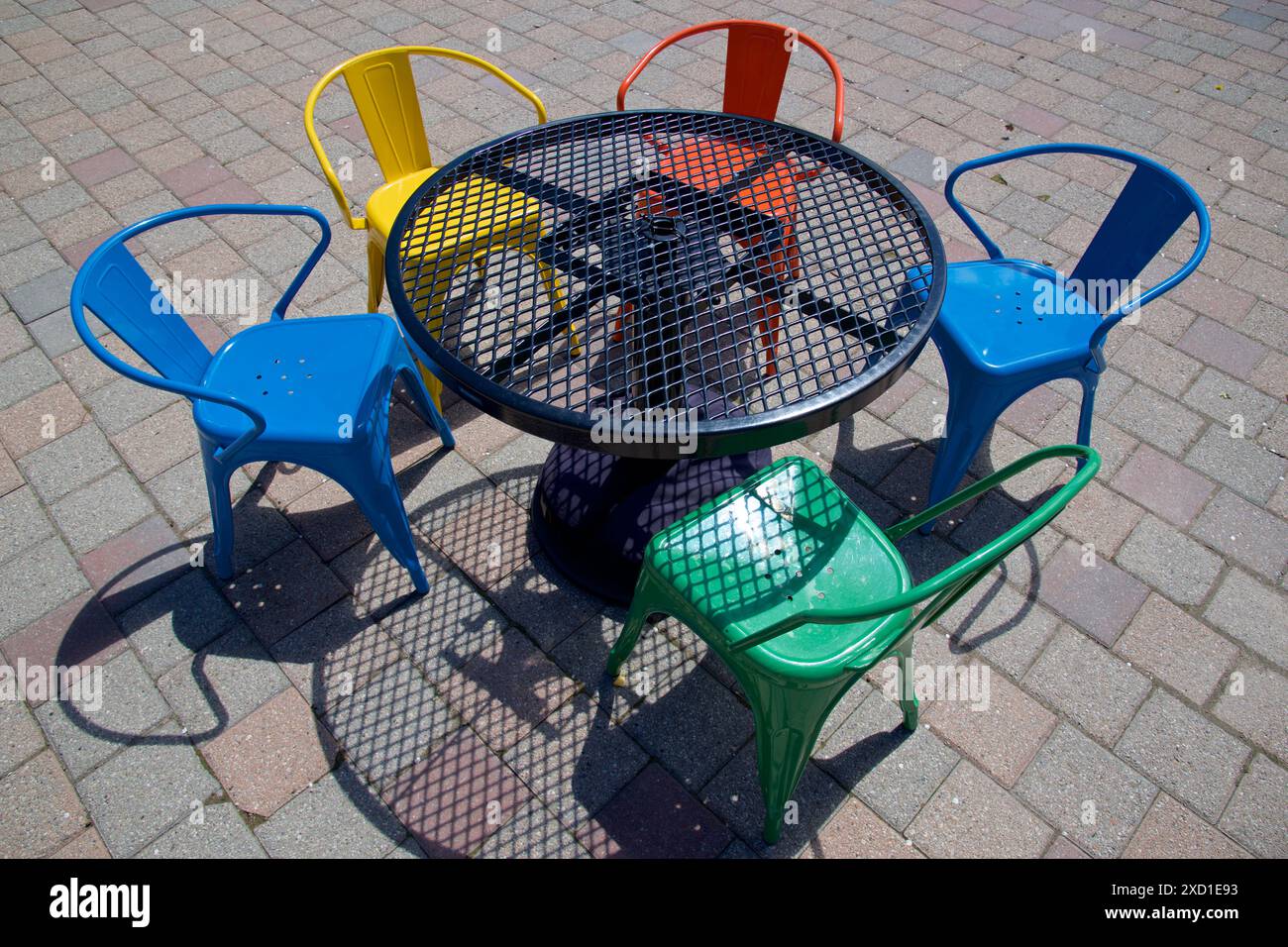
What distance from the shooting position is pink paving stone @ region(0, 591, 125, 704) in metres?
2.54

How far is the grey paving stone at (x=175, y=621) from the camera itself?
101 inches

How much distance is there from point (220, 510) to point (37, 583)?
0.75m

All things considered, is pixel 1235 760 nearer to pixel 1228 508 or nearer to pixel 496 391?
pixel 1228 508

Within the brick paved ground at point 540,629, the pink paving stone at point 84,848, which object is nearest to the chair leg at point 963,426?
the brick paved ground at point 540,629

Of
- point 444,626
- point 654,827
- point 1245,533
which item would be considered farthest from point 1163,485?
point 444,626

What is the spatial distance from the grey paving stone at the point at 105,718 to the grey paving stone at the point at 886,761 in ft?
6.58

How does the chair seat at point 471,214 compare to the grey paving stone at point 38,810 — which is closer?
the grey paving stone at point 38,810

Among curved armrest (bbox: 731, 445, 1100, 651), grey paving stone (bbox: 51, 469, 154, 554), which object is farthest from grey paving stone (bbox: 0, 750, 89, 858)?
curved armrest (bbox: 731, 445, 1100, 651)

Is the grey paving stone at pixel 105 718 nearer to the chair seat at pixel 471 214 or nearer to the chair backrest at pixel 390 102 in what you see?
the chair seat at pixel 471 214

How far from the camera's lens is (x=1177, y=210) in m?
2.56

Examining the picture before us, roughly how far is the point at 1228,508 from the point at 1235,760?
1027 mm

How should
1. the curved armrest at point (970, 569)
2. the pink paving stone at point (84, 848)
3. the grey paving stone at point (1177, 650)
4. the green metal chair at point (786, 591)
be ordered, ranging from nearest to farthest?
the curved armrest at point (970, 569), the green metal chair at point (786, 591), the pink paving stone at point (84, 848), the grey paving stone at point (1177, 650)

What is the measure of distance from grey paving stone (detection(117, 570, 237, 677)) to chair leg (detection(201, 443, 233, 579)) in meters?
0.09

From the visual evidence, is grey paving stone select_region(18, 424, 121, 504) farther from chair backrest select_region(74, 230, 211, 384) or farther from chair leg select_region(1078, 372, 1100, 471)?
chair leg select_region(1078, 372, 1100, 471)
